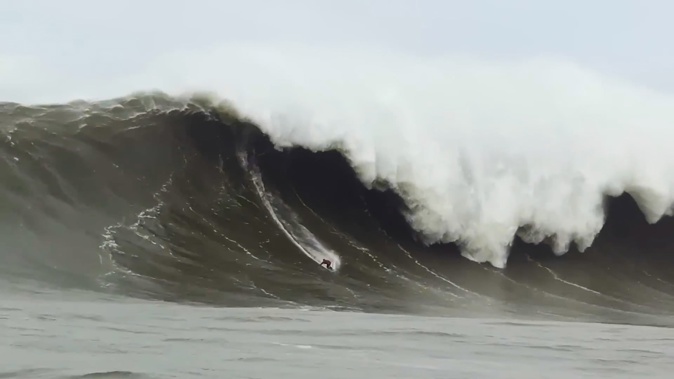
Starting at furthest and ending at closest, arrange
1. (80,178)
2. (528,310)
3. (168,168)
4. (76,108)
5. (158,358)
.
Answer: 1. (76,108)
2. (168,168)
3. (80,178)
4. (528,310)
5. (158,358)

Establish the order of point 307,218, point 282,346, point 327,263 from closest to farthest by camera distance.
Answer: point 282,346 → point 327,263 → point 307,218

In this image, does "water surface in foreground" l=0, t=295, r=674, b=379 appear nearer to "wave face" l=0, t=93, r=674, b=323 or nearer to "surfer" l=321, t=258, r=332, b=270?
"wave face" l=0, t=93, r=674, b=323

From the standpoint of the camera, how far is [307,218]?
654 inches

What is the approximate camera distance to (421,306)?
1278cm

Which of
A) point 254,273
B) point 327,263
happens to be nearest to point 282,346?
point 254,273

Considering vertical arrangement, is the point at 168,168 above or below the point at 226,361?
above

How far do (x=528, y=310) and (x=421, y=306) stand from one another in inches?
77.0

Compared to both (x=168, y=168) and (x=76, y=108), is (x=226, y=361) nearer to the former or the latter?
(x=168, y=168)

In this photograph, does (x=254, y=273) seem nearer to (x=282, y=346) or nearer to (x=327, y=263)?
(x=327, y=263)

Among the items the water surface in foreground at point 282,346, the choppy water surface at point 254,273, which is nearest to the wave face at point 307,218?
the choppy water surface at point 254,273

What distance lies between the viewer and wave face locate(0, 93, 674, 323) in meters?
12.8

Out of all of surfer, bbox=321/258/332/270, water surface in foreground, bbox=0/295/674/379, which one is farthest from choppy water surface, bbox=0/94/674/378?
surfer, bbox=321/258/332/270

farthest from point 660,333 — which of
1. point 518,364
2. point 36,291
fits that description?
point 36,291

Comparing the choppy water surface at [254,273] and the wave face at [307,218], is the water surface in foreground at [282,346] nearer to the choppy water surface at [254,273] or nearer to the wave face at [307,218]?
the choppy water surface at [254,273]
